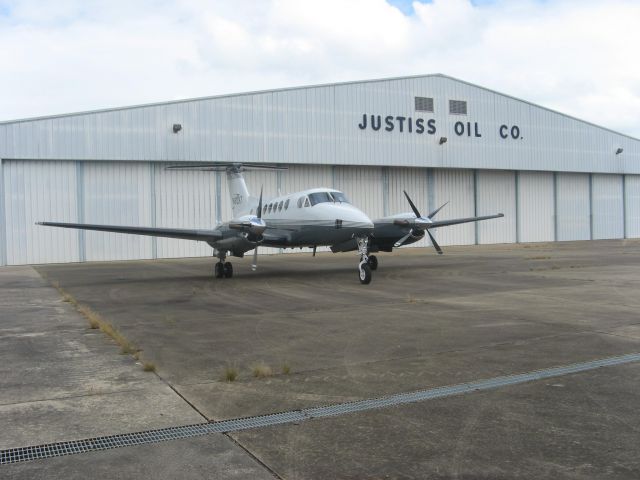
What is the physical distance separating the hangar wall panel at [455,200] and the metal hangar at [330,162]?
11 cm

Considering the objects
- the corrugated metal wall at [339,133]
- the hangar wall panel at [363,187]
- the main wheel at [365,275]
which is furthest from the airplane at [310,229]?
the hangar wall panel at [363,187]

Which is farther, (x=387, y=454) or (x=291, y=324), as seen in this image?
(x=291, y=324)

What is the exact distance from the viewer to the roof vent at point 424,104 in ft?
134

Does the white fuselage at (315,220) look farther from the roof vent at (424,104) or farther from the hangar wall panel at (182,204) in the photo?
the roof vent at (424,104)

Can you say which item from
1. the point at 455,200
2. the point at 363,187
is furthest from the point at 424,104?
the point at 363,187

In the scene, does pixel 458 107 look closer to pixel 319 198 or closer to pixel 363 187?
pixel 363 187

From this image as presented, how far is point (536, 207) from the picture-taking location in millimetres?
45656

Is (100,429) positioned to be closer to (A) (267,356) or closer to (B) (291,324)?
(A) (267,356)

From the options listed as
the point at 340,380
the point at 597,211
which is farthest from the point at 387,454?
the point at 597,211

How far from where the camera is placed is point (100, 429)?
16.4 ft

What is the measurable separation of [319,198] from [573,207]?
3531 centimetres

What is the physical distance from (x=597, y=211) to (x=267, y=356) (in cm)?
4748

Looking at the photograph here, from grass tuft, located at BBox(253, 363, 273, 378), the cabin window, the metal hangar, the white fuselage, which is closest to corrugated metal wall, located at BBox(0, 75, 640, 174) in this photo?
the metal hangar

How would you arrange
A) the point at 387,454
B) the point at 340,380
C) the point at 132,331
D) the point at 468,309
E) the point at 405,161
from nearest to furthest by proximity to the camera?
the point at 387,454, the point at 340,380, the point at 132,331, the point at 468,309, the point at 405,161
